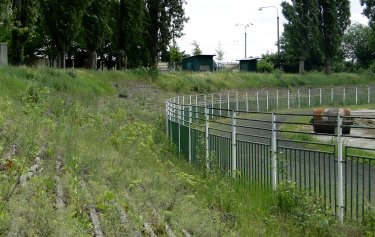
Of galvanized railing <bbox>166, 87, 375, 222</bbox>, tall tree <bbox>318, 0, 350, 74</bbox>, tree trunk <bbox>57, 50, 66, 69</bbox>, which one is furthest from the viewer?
tall tree <bbox>318, 0, 350, 74</bbox>

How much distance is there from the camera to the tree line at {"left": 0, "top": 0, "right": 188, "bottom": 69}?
2943 cm

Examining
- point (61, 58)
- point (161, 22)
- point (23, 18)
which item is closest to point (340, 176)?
point (23, 18)

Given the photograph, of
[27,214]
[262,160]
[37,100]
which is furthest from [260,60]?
A: [27,214]

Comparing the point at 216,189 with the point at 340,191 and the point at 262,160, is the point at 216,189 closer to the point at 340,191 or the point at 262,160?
the point at 262,160

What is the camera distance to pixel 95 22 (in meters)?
37.6

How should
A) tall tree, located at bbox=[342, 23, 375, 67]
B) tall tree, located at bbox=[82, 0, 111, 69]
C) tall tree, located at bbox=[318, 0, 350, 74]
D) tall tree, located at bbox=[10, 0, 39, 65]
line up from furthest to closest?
1. tall tree, located at bbox=[342, 23, 375, 67]
2. tall tree, located at bbox=[318, 0, 350, 74]
3. tall tree, located at bbox=[82, 0, 111, 69]
4. tall tree, located at bbox=[10, 0, 39, 65]

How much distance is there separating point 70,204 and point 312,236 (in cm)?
373

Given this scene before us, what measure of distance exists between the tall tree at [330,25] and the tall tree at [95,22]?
26.6 m

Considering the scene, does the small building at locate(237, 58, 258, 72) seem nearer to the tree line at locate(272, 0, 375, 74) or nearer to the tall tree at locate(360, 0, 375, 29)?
the tree line at locate(272, 0, 375, 74)

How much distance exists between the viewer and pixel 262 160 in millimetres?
10656

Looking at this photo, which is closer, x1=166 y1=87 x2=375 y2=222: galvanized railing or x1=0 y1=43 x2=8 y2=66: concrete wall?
x1=166 y1=87 x2=375 y2=222: galvanized railing

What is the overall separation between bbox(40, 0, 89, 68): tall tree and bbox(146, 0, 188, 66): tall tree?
11910 millimetres

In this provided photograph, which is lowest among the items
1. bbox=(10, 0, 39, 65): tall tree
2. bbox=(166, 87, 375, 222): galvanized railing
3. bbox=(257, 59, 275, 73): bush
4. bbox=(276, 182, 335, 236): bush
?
bbox=(276, 182, 335, 236): bush

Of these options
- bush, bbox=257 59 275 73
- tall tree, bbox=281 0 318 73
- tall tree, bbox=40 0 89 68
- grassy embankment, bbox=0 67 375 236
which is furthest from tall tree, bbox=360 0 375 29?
grassy embankment, bbox=0 67 375 236
